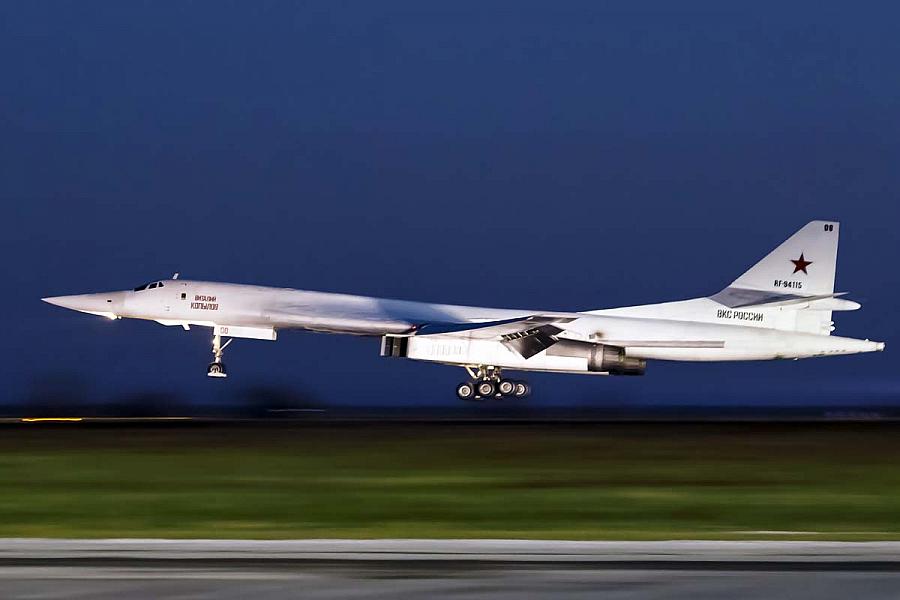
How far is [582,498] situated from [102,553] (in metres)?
6.60

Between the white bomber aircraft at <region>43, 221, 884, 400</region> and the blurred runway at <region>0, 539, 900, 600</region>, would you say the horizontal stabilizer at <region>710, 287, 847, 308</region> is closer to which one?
the white bomber aircraft at <region>43, 221, 884, 400</region>

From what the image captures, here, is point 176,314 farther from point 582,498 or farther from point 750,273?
point 582,498

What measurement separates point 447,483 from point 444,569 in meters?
7.30

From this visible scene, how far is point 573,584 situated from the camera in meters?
8.23

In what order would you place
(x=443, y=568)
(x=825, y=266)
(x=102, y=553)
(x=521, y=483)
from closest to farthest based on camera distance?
(x=443, y=568)
(x=102, y=553)
(x=521, y=483)
(x=825, y=266)

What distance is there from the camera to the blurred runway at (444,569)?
798 centimetres

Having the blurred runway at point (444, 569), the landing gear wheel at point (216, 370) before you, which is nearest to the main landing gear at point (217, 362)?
the landing gear wheel at point (216, 370)

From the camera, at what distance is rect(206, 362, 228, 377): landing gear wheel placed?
30669 mm

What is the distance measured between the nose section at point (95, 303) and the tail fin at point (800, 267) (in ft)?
54.8

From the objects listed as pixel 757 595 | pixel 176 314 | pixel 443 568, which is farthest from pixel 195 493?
pixel 176 314

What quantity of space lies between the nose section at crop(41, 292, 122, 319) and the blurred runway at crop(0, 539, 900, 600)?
23.6 metres

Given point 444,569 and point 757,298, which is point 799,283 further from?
point 444,569

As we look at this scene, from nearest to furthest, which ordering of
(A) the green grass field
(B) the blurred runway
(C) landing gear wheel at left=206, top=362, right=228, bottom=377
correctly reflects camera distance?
(B) the blurred runway < (A) the green grass field < (C) landing gear wheel at left=206, top=362, right=228, bottom=377

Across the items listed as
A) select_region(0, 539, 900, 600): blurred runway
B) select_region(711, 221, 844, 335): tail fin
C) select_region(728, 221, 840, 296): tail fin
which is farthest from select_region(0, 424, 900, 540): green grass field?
select_region(728, 221, 840, 296): tail fin
